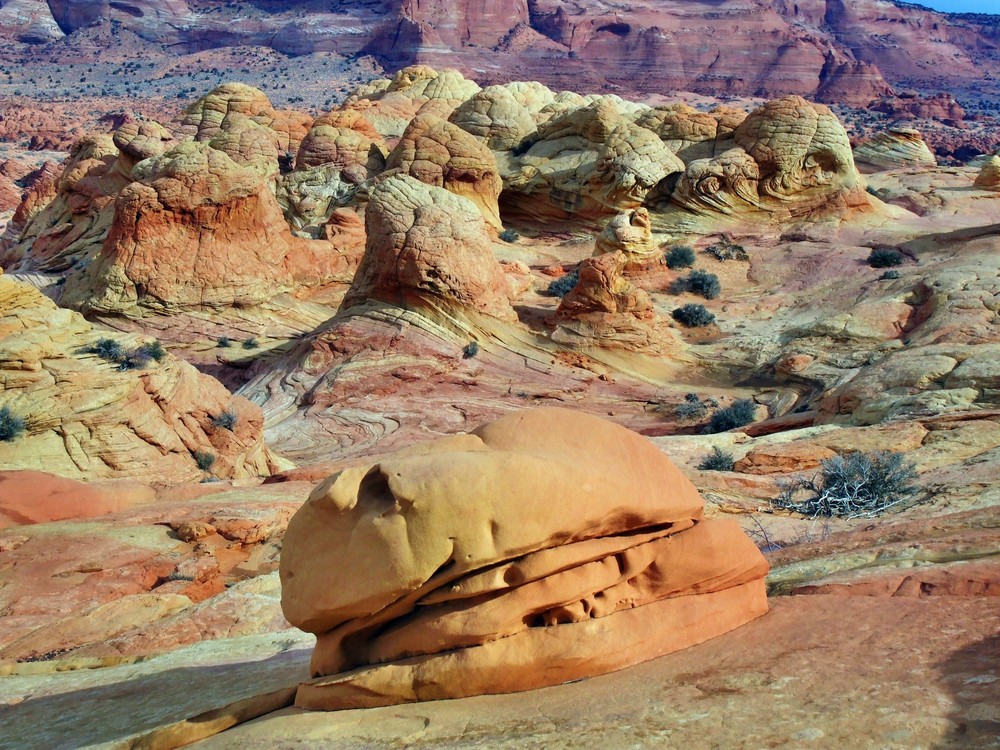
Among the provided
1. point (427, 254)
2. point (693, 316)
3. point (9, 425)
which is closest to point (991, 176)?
point (693, 316)

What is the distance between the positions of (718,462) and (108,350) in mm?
8976

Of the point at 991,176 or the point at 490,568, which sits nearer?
the point at 490,568

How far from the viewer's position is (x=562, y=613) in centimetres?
509

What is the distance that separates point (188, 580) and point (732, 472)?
6215 millimetres

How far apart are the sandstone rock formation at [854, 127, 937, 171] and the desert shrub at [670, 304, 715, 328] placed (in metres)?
20.3

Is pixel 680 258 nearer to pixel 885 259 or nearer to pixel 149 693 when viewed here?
pixel 885 259

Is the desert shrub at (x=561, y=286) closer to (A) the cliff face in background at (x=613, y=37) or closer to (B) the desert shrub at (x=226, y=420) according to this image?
(B) the desert shrub at (x=226, y=420)

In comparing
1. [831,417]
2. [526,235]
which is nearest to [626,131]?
[526,235]

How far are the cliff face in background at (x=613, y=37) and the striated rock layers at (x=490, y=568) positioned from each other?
344 feet

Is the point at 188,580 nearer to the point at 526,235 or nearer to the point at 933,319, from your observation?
the point at 933,319

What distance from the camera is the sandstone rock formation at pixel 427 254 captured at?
2108 cm

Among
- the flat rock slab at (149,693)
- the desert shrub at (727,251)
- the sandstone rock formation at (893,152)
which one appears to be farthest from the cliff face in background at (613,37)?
the flat rock slab at (149,693)

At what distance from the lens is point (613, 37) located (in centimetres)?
11494

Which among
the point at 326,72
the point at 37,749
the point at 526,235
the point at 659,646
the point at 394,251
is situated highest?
the point at 659,646
